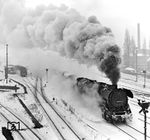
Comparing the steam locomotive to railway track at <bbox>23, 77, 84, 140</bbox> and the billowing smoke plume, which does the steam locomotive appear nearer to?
the billowing smoke plume

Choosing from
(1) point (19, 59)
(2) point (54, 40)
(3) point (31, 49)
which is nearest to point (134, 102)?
(2) point (54, 40)

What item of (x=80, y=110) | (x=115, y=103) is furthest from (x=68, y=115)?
(x=115, y=103)

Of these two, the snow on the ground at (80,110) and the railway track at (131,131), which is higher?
the snow on the ground at (80,110)

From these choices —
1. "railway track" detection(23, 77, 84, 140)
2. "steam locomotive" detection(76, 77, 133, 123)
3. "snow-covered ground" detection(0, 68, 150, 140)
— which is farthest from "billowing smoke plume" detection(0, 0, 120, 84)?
"railway track" detection(23, 77, 84, 140)

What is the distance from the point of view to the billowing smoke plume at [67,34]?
21.5 metres

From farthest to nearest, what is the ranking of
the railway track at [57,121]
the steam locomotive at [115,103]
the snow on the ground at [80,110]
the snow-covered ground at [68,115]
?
the steam locomotive at [115,103] → the snow on the ground at [80,110] → the snow-covered ground at [68,115] → the railway track at [57,121]

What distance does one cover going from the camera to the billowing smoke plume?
21500mm

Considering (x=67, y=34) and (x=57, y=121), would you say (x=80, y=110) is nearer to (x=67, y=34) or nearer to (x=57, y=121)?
(x=57, y=121)

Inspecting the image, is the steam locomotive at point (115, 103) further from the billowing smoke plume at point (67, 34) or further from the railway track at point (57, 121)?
the railway track at point (57, 121)

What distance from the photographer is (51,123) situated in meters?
19.5

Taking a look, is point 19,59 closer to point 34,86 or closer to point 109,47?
point 34,86

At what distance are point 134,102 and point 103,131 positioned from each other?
11251 mm

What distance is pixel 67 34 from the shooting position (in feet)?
96.1

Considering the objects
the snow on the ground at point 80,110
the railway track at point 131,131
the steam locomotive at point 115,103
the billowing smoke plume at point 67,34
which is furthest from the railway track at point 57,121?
the billowing smoke plume at point 67,34
